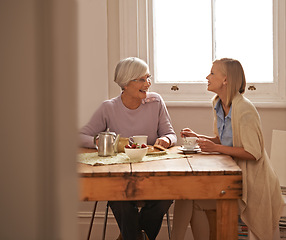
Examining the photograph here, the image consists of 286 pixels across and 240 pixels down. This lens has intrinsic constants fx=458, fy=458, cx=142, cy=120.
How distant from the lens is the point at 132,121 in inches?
103

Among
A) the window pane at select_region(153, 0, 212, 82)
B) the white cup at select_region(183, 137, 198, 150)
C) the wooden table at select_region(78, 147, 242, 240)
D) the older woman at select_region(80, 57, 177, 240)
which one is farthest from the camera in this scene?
the window pane at select_region(153, 0, 212, 82)

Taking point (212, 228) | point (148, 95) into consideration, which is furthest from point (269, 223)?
point (148, 95)

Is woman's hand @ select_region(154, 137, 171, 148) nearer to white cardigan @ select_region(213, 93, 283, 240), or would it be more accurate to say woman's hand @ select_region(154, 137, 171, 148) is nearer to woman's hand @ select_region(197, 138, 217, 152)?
woman's hand @ select_region(197, 138, 217, 152)

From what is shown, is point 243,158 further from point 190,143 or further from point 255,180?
point 190,143

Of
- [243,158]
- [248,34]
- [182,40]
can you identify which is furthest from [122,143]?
[248,34]

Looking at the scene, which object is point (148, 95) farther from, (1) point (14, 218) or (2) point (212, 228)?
(1) point (14, 218)

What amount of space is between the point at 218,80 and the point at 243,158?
0.46 m

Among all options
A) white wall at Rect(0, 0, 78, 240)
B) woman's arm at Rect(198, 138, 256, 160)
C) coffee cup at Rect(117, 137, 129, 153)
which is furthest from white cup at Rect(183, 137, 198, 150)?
white wall at Rect(0, 0, 78, 240)

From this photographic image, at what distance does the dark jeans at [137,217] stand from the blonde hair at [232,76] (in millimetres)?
680

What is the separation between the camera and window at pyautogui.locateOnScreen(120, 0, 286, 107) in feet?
10.1

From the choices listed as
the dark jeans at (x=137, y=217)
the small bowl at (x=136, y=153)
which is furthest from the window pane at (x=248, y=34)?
the small bowl at (x=136, y=153)

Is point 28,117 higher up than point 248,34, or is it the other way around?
point 248,34

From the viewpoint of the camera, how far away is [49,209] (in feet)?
0.32

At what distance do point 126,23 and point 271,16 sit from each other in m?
0.98
